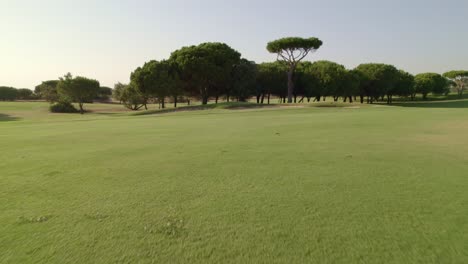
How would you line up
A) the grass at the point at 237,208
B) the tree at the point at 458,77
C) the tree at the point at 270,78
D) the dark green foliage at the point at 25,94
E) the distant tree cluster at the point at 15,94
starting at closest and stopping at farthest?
the grass at the point at 237,208, the tree at the point at 270,78, the tree at the point at 458,77, the distant tree cluster at the point at 15,94, the dark green foliage at the point at 25,94

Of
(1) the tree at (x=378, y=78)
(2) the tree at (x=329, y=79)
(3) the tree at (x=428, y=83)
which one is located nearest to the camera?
(2) the tree at (x=329, y=79)

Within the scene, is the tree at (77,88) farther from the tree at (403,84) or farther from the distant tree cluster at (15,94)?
the tree at (403,84)

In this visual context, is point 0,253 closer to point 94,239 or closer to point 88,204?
point 94,239

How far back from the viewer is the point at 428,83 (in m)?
75.9

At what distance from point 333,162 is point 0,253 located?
557 cm

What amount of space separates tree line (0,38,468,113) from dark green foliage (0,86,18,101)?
47.8 metres

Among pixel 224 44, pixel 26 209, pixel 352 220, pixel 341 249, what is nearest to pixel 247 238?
pixel 341 249

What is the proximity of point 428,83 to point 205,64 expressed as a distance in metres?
65.2

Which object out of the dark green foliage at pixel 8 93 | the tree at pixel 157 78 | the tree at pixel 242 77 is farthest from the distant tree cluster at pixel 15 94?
the tree at pixel 242 77

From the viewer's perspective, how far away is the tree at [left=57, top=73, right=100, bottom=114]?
52156 mm

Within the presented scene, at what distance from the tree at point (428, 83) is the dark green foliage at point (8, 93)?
12538cm

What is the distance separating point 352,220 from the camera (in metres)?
3.24

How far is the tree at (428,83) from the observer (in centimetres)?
7619

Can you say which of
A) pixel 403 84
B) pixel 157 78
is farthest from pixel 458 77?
pixel 157 78
